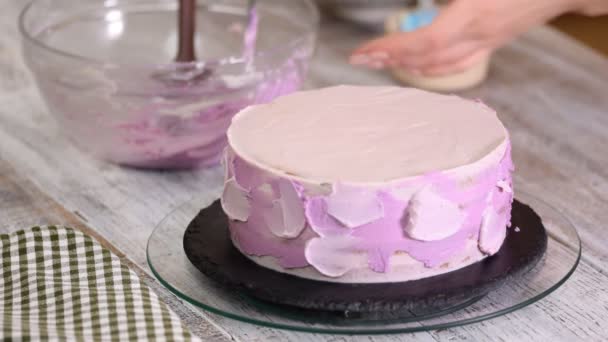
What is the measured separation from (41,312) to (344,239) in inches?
9.6

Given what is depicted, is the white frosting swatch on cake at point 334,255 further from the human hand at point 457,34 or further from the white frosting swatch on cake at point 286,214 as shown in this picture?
the human hand at point 457,34

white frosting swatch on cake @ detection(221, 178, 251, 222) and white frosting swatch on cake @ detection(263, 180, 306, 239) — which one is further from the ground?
white frosting swatch on cake @ detection(263, 180, 306, 239)

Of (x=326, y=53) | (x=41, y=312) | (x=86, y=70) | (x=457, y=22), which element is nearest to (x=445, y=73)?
(x=457, y=22)

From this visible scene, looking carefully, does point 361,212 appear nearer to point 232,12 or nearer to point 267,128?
point 267,128

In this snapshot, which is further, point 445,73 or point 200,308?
point 445,73

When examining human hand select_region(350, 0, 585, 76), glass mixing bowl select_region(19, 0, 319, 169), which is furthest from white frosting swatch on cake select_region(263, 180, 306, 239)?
human hand select_region(350, 0, 585, 76)

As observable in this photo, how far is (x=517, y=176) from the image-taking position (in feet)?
3.50

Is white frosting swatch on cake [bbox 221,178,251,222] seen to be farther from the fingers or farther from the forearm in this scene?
the forearm

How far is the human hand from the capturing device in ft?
3.72

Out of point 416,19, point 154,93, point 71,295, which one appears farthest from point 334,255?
point 416,19

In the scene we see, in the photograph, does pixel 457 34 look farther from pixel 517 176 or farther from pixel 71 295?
pixel 71 295

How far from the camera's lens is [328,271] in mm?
731

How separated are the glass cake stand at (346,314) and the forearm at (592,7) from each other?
1.29 ft

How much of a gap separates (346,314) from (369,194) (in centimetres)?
10
